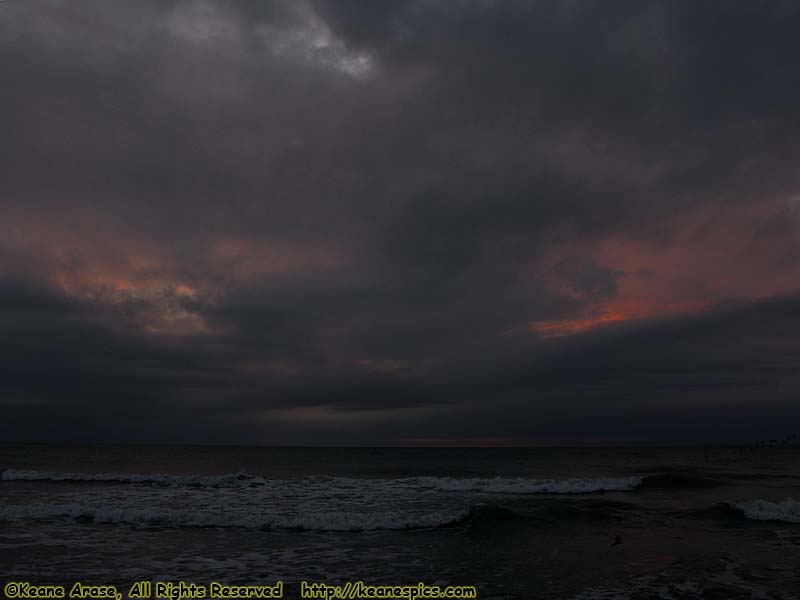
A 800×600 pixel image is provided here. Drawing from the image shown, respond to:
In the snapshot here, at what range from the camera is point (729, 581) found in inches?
563

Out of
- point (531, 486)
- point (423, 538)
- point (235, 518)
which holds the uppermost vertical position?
point (235, 518)

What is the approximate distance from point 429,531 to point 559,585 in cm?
833

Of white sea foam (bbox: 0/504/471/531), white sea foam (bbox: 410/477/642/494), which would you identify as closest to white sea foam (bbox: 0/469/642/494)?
white sea foam (bbox: 410/477/642/494)

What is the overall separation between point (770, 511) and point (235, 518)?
24.6m

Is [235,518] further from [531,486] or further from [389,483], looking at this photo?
[531,486]

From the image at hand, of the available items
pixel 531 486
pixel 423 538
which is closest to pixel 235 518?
pixel 423 538

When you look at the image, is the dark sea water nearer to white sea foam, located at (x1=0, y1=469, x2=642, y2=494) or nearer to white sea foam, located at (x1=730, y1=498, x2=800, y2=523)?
white sea foam, located at (x1=730, y1=498, x2=800, y2=523)

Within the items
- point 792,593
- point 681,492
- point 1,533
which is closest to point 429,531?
point 792,593

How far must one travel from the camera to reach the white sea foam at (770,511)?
79.6 ft

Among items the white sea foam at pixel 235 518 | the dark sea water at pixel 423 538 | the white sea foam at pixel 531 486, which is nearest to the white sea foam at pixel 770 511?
the dark sea water at pixel 423 538

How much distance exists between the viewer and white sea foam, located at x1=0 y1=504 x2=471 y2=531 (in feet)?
71.5

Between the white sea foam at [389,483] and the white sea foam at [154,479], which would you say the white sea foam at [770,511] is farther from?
the white sea foam at [154,479]

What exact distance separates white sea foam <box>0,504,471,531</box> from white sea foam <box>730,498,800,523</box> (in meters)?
13.4

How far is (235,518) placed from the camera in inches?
894
